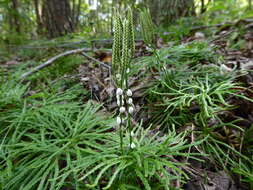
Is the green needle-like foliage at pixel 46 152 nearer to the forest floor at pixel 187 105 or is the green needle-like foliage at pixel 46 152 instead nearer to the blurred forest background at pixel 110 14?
the forest floor at pixel 187 105

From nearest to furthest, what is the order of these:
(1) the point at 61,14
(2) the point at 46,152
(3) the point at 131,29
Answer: (3) the point at 131,29
(2) the point at 46,152
(1) the point at 61,14

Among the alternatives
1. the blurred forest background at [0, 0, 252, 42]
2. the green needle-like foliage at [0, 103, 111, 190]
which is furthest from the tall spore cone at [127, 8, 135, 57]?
the blurred forest background at [0, 0, 252, 42]

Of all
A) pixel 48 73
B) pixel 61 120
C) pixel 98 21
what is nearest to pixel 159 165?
pixel 61 120

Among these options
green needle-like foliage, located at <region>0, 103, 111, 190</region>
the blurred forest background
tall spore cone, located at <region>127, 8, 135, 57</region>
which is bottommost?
green needle-like foliage, located at <region>0, 103, 111, 190</region>

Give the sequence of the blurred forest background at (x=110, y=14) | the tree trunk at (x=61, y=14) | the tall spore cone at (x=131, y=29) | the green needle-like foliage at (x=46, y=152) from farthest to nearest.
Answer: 1. the tree trunk at (x=61, y=14)
2. the blurred forest background at (x=110, y=14)
3. the green needle-like foliage at (x=46, y=152)
4. the tall spore cone at (x=131, y=29)

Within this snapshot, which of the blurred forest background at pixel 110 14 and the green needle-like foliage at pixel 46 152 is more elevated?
the blurred forest background at pixel 110 14

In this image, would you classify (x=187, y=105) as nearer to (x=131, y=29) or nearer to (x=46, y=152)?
(x=131, y=29)

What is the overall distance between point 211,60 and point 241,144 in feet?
4.04

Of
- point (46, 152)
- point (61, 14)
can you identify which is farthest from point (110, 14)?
point (46, 152)

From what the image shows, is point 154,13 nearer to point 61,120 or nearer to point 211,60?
point 211,60

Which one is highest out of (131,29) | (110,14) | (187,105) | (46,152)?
(110,14)

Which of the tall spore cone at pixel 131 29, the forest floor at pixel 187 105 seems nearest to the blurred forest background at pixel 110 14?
the forest floor at pixel 187 105

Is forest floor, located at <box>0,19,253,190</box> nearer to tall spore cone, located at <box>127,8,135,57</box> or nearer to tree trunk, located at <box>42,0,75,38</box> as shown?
tall spore cone, located at <box>127,8,135,57</box>

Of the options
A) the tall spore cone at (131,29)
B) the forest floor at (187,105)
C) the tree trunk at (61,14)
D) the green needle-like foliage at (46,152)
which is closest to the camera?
the tall spore cone at (131,29)
